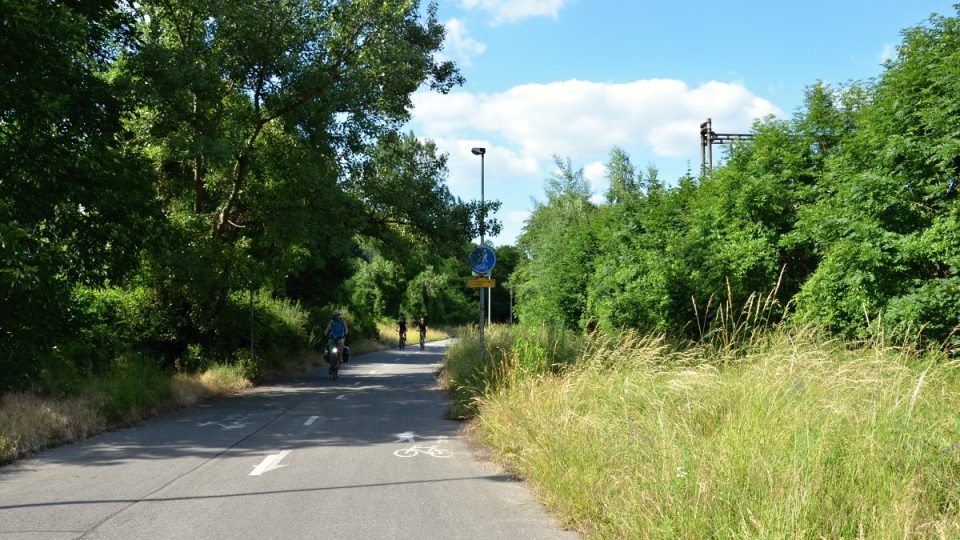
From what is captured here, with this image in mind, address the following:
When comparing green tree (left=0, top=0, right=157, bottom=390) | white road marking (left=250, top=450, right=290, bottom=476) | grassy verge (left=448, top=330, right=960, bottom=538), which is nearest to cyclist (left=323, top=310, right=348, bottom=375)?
green tree (left=0, top=0, right=157, bottom=390)

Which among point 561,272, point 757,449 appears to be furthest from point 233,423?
point 561,272

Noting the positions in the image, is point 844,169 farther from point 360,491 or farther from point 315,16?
point 315,16

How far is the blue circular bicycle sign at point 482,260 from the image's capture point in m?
18.2

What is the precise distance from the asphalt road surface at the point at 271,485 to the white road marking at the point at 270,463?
0.6 inches

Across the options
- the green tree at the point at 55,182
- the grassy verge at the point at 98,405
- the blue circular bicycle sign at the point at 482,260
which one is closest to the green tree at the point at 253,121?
the green tree at the point at 55,182

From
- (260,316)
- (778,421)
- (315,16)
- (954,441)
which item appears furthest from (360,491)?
(260,316)

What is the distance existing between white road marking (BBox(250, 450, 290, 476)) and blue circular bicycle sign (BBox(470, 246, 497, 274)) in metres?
9.31

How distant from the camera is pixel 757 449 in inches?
196

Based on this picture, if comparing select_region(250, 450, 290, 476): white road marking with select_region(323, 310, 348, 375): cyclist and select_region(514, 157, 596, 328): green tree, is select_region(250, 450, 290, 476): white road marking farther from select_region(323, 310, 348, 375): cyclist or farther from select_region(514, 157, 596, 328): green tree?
select_region(514, 157, 596, 328): green tree

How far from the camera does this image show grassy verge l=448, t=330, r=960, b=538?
4309mm

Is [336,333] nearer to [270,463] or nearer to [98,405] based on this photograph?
[98,405]

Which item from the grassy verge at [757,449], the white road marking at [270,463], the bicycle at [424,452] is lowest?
the bicycle at [424,452]

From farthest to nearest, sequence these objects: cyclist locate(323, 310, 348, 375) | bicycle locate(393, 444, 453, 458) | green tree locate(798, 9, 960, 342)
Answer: cyclist locate(323, 310, 348, 375), bicycle locate(393, 444, 453, 458), green tree locate(798, 9, 960, 342)

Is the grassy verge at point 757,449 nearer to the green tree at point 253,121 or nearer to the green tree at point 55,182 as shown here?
the green tree at point 55,182
